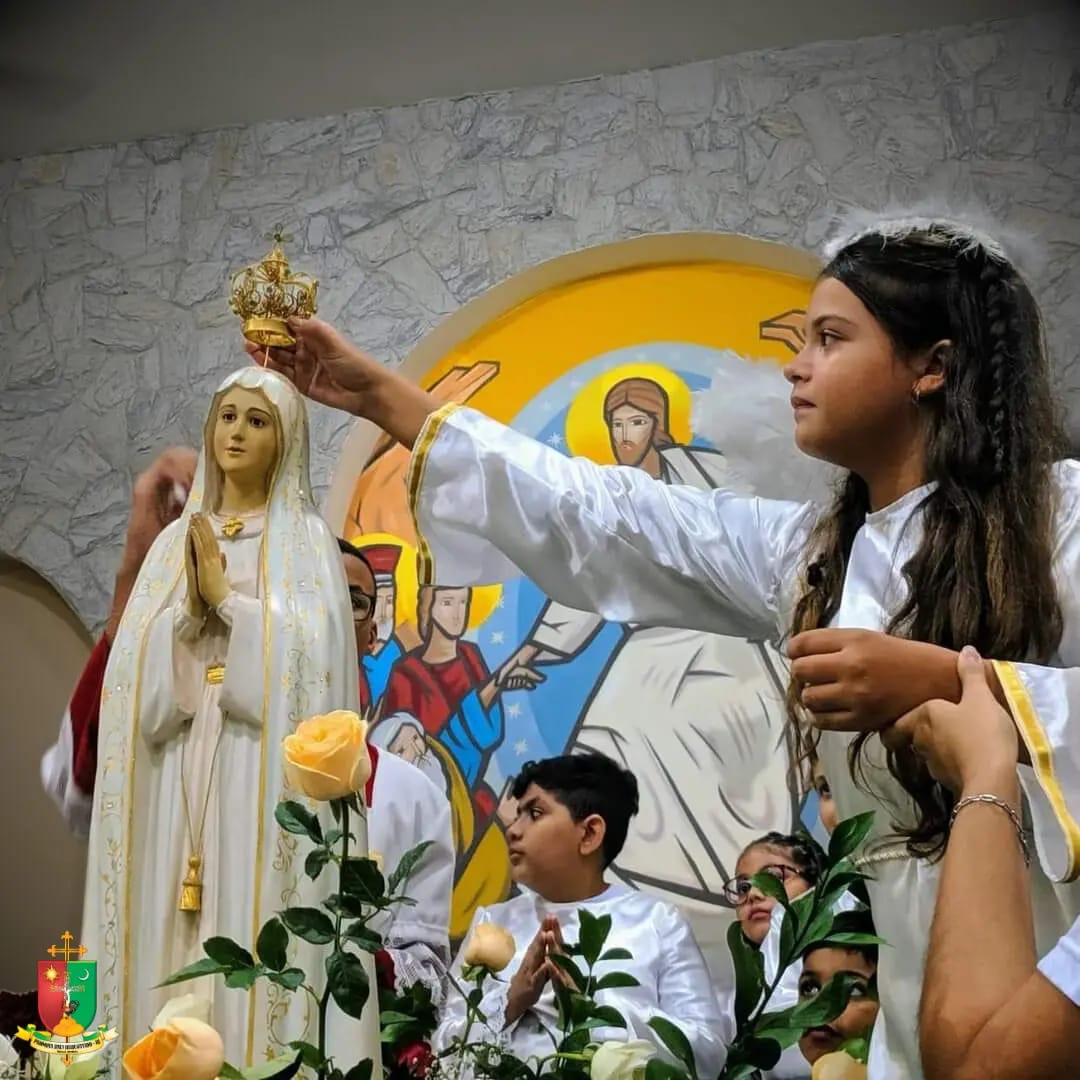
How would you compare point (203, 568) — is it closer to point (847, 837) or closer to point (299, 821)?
point (299, 821)

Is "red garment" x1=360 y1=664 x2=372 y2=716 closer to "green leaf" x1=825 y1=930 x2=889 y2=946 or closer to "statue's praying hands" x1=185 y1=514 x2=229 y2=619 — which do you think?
"statue's praying hands" x1=185 y1=514 x2=229 y2=619

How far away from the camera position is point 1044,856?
1264mm

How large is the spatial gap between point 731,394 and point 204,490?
194 cm

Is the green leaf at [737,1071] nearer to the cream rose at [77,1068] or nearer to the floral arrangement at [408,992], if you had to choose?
the floral arrangement at [408,992]

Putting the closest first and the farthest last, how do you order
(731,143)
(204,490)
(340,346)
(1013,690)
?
1. (1013,690)
2. (340,346)
3. (204,490)
4. (731,143)

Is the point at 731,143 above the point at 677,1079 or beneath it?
above

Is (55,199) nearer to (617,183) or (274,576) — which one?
(617,183)

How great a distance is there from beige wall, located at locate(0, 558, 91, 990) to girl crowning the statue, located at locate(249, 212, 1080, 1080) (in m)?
2.87

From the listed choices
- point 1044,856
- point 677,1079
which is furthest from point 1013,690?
point 677,1079

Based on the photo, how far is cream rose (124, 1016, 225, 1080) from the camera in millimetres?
1097

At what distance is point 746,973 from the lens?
46.8 inches

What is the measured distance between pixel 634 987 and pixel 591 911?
0.17 meters

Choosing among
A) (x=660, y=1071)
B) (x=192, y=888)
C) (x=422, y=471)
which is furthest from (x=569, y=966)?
(x=192, y=888)

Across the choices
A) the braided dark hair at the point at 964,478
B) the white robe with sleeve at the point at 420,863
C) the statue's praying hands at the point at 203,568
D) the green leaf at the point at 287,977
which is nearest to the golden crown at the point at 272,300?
the statue's praying hands at the point at 203,568
